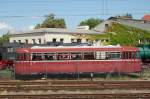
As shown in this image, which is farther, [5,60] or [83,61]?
[5,60]

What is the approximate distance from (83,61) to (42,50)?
352 centimetres

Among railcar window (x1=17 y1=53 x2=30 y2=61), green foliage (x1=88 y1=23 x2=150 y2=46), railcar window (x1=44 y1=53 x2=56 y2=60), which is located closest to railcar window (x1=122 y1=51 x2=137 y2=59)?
railcar window (x1=44 y1=53 x2=56 y2=60)

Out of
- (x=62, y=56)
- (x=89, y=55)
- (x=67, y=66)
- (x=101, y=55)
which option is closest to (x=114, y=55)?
(x=101, y=55)

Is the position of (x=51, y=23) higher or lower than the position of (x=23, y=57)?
higher

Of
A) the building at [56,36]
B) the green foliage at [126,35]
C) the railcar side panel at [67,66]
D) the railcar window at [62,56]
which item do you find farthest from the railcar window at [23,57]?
the green foliage at [126,35]

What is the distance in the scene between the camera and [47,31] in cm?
6862

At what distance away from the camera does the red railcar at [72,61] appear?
3291cm

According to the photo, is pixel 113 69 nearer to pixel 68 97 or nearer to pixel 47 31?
pixel 68 97

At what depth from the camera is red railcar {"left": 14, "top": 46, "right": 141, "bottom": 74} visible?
1296 inches

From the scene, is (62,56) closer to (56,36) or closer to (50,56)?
(50,56)

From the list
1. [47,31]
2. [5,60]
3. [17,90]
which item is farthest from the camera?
[47,31]

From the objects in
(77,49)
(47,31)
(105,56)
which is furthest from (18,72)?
(47,31)

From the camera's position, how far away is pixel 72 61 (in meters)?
33.0

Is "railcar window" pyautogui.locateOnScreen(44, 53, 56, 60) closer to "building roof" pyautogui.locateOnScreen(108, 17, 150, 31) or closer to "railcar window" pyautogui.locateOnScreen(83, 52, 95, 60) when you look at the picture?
"railcar window" pyautogui.locateOnScreen(83, 52, 95, 60)
